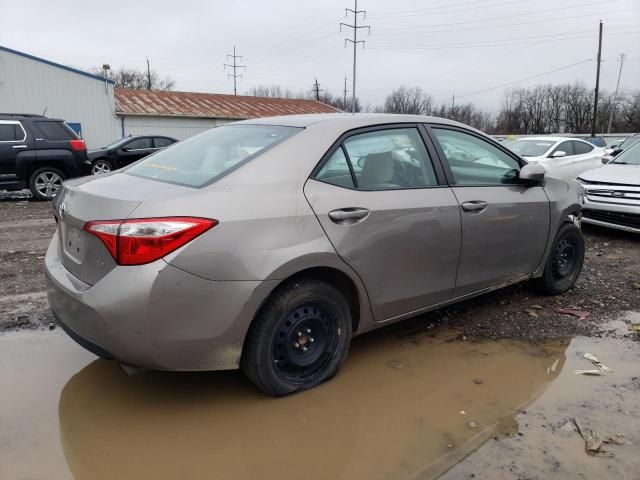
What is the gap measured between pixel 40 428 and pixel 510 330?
325 cm

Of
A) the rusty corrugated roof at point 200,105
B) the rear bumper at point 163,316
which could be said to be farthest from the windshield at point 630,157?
the rusty corrugated roof at point 200,105

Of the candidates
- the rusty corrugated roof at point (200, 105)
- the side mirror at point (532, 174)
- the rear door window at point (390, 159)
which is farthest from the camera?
the rusty corrugated roof at point (200, 105)

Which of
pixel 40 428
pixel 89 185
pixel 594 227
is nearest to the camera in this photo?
pixel 40 428

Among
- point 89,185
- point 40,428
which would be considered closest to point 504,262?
point 89,185

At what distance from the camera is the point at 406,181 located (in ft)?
11.3

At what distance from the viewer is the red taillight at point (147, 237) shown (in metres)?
2.47

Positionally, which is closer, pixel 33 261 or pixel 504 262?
pixel 504 262

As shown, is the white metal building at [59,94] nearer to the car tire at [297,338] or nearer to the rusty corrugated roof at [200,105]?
the rusty corrugated roof at [200,105]

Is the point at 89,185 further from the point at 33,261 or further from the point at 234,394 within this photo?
the point at 33,261

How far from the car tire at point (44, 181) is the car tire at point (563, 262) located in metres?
9.75

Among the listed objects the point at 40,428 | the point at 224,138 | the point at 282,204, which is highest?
the point at 224,138

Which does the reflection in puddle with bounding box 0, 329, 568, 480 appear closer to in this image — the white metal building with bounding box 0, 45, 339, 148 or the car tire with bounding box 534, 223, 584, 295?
the car tire with bounding box 534, 223, 584, 295

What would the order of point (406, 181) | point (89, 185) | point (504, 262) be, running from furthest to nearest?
point (504, 262) < point (406, 181) < point (89, 185)

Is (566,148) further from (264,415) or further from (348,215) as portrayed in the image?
(264,415)
